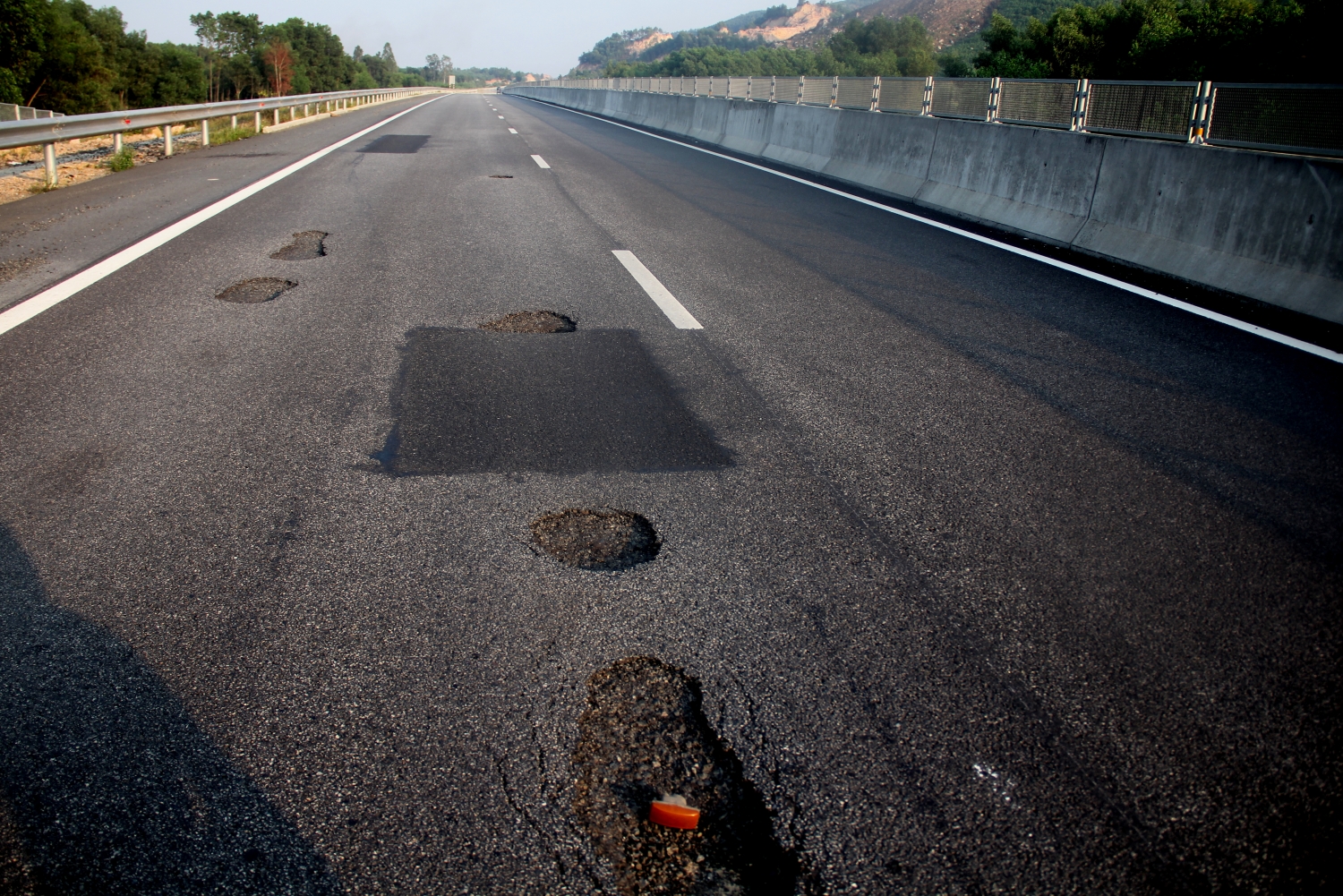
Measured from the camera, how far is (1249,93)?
24.6 feet

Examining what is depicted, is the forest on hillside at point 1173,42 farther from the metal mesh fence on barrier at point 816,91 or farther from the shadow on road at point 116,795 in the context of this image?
the shadow on road at point 116,795

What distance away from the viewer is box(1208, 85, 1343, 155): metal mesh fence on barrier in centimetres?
664

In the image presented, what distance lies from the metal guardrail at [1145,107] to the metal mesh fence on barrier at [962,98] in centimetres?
1

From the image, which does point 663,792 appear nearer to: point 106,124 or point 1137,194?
point 1137,194

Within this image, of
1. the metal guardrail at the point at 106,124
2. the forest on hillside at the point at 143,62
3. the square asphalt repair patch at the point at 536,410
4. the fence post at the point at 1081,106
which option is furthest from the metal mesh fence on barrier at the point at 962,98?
the forest on hillside at the point at 143,62

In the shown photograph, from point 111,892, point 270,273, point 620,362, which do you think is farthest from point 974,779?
point 270,273

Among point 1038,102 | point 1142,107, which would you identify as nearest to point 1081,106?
point 1038,102

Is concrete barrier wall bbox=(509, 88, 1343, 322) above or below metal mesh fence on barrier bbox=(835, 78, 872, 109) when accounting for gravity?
below

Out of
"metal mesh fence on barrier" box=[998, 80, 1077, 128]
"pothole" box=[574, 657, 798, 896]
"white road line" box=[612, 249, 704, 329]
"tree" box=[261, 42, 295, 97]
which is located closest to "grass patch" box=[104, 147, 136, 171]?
"white road line" box=[612, 249, 704, 329]

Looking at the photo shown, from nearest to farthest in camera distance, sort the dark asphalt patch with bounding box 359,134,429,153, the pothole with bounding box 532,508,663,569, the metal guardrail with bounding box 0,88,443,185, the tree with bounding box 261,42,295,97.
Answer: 1. the pothole with bounding box 532,508,663,569
2. the metal guardrail with bounding box 0,88,443,185
3. the dark asphalt patch with bounding box 359,134,429,153
4. the tree with bounding box 261,42,295,97

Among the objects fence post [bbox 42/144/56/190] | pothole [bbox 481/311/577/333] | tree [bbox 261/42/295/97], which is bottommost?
pothole [bbox 481/311/577/333]

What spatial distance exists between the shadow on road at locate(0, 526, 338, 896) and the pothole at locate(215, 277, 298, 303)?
427 centimetres

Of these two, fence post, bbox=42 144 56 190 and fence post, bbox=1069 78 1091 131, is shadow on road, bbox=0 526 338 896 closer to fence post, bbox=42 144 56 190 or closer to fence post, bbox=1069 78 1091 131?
fence post, bbox=1069 78 1091 131

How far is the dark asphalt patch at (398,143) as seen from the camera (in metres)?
18.1
